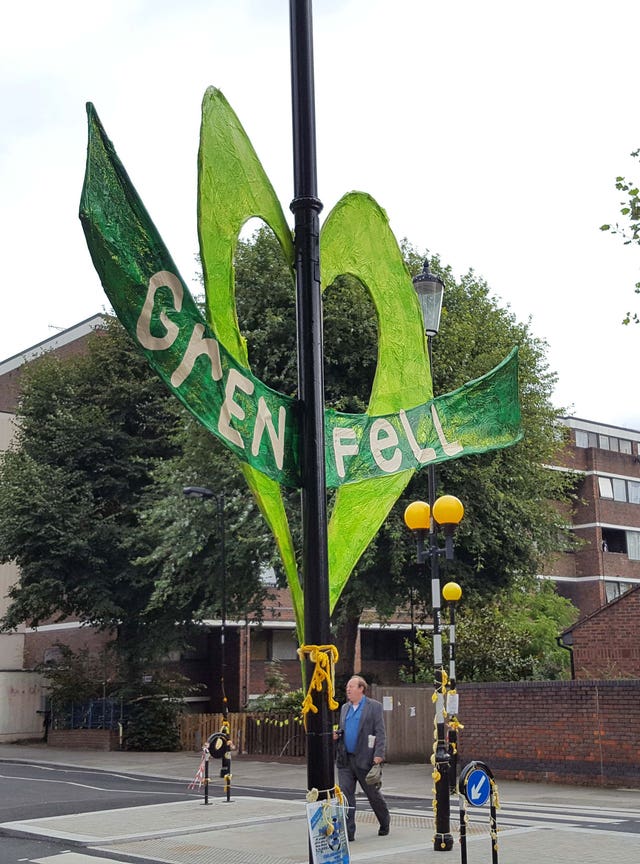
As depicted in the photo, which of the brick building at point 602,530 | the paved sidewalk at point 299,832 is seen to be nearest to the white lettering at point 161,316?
the paved sidewalk at point 299,832

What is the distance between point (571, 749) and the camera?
1825cm

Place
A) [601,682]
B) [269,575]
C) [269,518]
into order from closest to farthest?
[269,518]
[601,682]
[269,575]

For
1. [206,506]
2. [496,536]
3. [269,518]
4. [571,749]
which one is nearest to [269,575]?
[206,506]

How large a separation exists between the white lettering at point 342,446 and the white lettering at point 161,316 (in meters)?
Answer: 1.28

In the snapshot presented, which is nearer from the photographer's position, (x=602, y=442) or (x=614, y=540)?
(x=614, y=540)

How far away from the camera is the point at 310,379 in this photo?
5.08m

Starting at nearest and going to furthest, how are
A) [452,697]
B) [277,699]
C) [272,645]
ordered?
1. [452,697]
2. [277,699]
3. [272,645]

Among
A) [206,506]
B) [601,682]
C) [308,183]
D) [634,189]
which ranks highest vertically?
[634,189]

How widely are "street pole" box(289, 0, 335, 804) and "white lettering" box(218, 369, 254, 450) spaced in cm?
→ 42

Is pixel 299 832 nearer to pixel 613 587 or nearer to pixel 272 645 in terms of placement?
pixel 272 645

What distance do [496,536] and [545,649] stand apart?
308 inches

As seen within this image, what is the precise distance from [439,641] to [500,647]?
15.2 m

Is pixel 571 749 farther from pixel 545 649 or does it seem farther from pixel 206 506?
pixel 545 649

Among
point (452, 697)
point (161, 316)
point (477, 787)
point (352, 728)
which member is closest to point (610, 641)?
point (452, 697)
